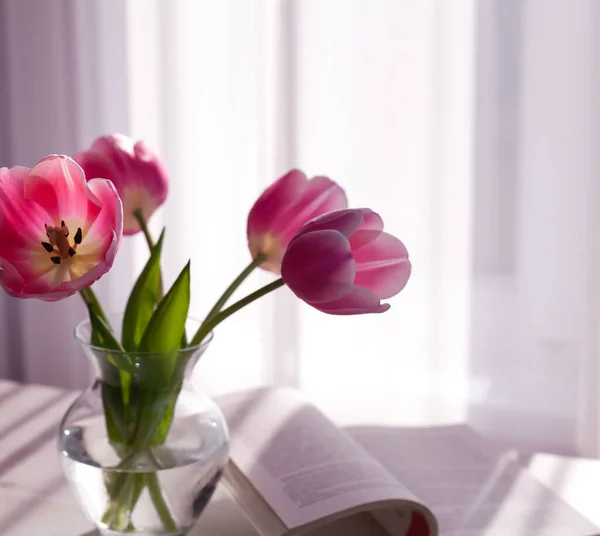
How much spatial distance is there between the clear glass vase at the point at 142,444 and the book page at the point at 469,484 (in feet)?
0.88

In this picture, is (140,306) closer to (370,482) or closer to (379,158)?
(370,482)

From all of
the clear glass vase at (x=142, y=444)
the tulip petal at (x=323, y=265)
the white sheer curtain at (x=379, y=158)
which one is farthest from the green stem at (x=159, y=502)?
the white sheer curtain at (x=379, y=158)

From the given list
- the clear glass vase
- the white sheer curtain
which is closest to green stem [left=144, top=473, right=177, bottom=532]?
the clear glass vase

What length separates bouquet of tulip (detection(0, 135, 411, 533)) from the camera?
1.90 ft

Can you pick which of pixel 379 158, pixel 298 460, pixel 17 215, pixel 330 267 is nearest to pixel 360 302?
pixel 330 267

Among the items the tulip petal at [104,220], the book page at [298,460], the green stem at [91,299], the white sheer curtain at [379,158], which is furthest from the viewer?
the white sheer curtain at [379,158]

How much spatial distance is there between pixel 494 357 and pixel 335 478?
1126mm

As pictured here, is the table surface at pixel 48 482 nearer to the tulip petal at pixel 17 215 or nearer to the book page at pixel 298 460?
the book page at pixel 298 460

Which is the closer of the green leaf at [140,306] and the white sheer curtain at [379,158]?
the green leaf at [140,306]

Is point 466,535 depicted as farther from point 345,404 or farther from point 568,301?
point 345,404

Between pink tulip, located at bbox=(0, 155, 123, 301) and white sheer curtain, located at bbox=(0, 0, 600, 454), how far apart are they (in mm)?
1303

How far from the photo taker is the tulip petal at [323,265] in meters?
0.59

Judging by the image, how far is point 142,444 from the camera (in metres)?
0.68

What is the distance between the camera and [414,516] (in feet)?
2.65
